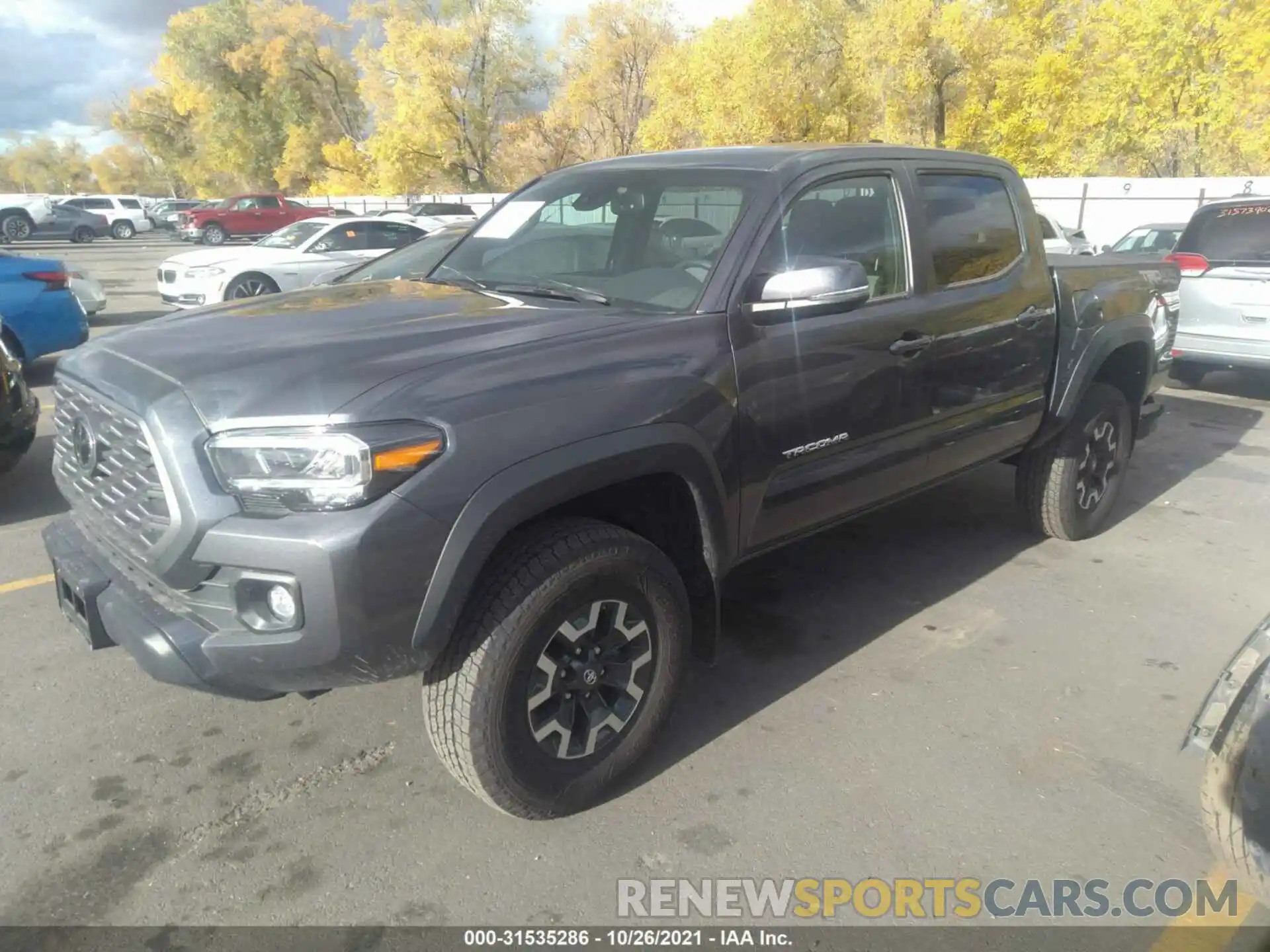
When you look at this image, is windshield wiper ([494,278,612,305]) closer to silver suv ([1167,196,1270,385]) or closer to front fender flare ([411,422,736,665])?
front fender flare ([411,422,736,665])

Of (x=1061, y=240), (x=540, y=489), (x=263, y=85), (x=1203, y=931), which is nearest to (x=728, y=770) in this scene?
(x=540, y=489)

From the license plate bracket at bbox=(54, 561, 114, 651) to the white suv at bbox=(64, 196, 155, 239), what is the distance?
39.9 metres

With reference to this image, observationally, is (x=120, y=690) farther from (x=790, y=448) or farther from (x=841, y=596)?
(x=841, y=596)

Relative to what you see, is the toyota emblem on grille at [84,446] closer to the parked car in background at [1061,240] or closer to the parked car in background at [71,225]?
the parked car in background at [1061,240]

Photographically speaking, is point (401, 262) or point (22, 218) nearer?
point (401, 262)

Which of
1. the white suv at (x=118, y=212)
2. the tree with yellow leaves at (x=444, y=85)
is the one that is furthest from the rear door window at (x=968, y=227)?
the tree with yellow leaves at (x=444, y=85)

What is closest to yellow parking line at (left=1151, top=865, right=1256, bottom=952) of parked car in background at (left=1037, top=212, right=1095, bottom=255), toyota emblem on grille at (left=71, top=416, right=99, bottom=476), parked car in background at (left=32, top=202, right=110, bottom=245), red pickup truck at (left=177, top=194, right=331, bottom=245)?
toyota emblem on grille at (left=71, top=416, right=99, bottom=476)

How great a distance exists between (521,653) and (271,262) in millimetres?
10787

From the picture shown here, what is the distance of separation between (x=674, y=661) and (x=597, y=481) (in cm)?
70

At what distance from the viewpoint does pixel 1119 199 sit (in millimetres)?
23625

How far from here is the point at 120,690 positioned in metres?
3.40

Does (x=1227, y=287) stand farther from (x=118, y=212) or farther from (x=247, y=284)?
(x=118, y=212)

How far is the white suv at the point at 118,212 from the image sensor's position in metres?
37.0

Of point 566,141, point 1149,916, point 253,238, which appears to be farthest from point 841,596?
point 566,141
